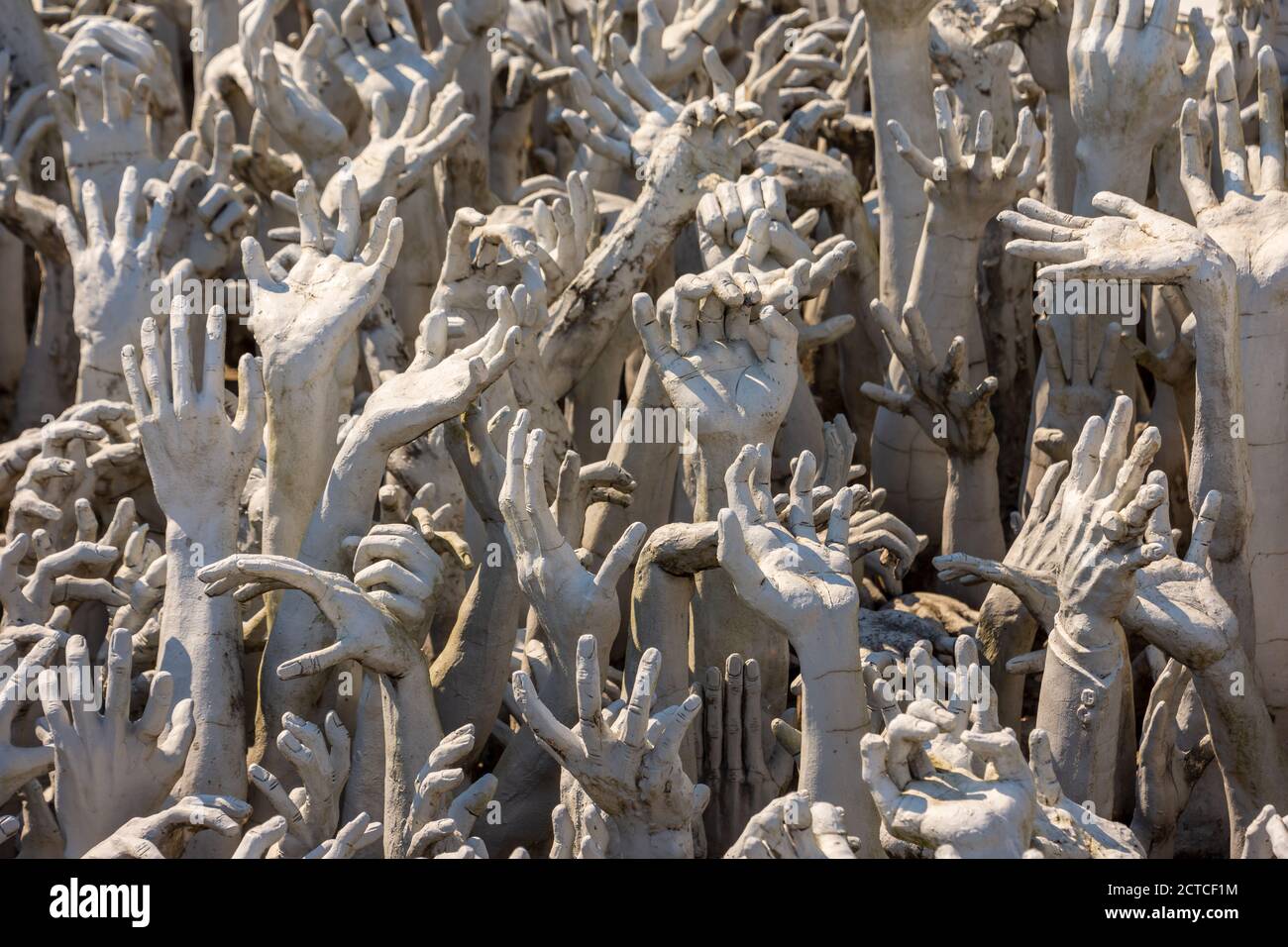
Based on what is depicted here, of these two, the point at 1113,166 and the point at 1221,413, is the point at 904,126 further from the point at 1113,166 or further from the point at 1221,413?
the point at 1221,413

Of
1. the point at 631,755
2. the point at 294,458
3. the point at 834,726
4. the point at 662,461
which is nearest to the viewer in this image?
the point at 631,755

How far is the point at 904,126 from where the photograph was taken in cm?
712

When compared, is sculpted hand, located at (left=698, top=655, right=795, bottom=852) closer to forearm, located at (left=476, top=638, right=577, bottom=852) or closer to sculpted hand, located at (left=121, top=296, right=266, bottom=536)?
forearm, located at (left=476, top=638, right=577, bottom=852)

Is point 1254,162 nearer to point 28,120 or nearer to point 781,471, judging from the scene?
point 781,471

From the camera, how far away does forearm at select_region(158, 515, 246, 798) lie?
17.7 feet

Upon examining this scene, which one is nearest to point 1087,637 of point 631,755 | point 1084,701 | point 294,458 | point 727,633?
point 1084,701

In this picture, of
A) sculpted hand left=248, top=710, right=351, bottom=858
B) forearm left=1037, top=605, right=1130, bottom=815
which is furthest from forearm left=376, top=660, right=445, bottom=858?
forearm left=1037, top=605, right=1130, bottom=815

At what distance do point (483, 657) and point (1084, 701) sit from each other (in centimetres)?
160

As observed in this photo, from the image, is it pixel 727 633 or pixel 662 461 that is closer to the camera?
pixel 727 633

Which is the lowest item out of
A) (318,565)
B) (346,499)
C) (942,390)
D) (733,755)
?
(733,755)

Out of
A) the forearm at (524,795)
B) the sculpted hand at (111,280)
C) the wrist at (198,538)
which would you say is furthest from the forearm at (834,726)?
the sculpted hand at (111,280)

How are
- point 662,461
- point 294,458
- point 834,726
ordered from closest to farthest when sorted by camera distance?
point 834,726, point 294,458, point 662,461
